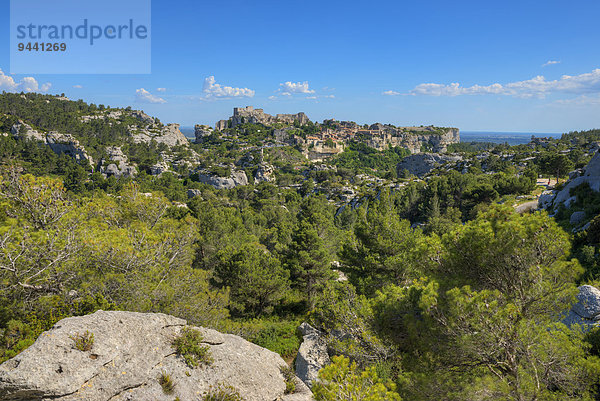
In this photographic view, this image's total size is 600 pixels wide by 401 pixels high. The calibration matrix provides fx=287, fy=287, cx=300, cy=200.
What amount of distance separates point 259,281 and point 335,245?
13.3 m

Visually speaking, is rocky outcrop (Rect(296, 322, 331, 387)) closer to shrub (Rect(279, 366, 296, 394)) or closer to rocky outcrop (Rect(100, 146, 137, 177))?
shrub (Rect(279, 366, 296, 394))

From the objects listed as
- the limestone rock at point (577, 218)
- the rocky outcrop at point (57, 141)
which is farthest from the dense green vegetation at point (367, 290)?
the rocky outcrop at point (57, 141)

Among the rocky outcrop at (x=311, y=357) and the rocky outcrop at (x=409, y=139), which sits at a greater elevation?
the rocky outcrop at (x=409, y=139)

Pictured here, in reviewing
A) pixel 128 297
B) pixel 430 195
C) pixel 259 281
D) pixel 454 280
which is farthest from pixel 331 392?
pixel 430 195

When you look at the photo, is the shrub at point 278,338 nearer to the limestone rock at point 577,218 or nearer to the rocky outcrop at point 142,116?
the limestone rock at point 577,218

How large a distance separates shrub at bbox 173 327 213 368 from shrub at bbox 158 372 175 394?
0.67 meters

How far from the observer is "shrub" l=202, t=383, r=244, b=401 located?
800 cm

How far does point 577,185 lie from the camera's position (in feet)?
89.3

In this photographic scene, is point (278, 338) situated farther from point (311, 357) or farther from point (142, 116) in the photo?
point (142, 116)

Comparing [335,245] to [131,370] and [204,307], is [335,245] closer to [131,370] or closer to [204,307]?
[204,307]

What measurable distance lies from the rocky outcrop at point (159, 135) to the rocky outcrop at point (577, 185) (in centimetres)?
14160

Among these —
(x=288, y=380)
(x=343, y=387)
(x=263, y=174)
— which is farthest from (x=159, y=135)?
(x=343, y=387)

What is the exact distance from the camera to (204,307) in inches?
510

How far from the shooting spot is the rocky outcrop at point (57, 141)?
88938 millimetres
